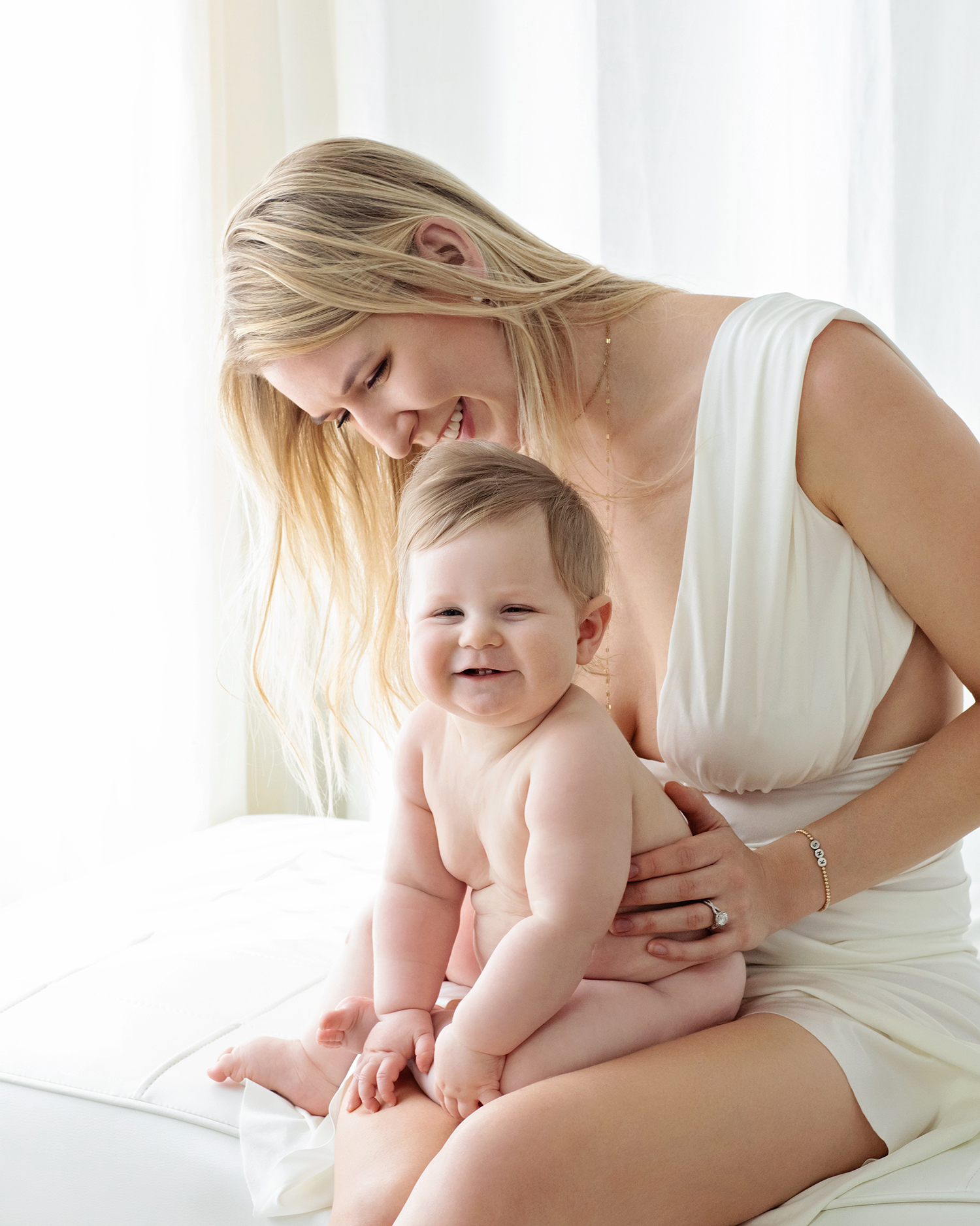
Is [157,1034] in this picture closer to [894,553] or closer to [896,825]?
[896,825]

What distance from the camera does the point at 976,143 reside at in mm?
1689

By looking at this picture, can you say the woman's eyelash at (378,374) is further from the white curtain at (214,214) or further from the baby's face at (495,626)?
the white curtain at (214,214)

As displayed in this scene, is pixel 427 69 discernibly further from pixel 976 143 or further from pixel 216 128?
pixel 976 143

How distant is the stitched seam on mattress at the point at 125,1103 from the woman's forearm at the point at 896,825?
1.79ft

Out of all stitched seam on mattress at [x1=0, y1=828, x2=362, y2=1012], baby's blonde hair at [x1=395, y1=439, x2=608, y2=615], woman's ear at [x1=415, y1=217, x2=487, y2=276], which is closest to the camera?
baby's blonde hair at [x1=395, y1=439, x2=608, y2=615]

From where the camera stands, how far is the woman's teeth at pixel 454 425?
1.24m

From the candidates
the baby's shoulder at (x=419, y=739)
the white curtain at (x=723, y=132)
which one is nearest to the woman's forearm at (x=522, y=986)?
the baby's shoulder at (x=419, y=739)

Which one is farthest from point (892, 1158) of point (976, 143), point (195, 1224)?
point (976, 143)

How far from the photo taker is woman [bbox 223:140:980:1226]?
0.85m

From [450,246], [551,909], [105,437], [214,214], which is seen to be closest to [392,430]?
[450,246]

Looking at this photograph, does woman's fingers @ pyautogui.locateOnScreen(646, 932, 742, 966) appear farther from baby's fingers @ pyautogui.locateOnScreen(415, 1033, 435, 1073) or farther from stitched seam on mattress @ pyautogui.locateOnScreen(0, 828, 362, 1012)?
stitched seam on mattress @ pyautogui.locateOnScreen(0, 828, 362, 1012)

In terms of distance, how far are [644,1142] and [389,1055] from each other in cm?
23

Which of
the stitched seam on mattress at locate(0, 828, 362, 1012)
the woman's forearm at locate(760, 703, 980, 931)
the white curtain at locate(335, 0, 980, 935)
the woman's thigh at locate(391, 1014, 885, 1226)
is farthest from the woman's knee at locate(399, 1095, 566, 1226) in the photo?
the white curtain at locate(335, 0, 980, 935)

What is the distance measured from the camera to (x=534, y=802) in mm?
892
